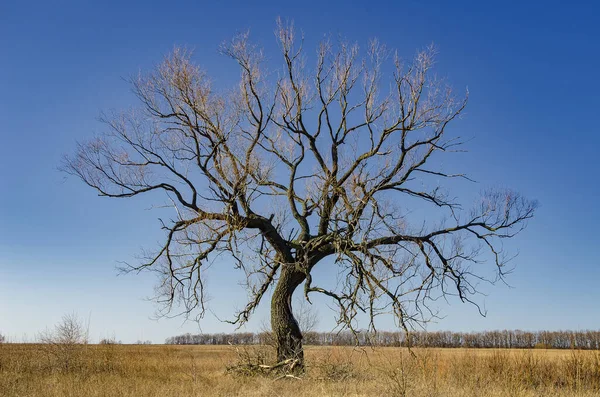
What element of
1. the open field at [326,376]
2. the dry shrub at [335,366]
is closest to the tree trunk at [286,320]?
the dry shrub at [335,366]

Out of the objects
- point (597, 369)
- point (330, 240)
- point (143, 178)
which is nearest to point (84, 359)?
point (143, 178)

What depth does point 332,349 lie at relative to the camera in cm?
1457

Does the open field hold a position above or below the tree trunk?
below

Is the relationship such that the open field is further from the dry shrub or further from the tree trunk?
the tree trunk

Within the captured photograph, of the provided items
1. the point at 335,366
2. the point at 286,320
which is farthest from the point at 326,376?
the point at 286,320

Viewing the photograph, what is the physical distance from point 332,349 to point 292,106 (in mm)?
6967

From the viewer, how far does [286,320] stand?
47.6 ft

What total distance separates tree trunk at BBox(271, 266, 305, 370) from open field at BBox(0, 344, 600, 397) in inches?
23.1

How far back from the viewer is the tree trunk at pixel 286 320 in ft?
46.7

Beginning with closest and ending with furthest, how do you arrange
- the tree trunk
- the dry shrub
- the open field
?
the open field
the dry shrub
the tree trunk

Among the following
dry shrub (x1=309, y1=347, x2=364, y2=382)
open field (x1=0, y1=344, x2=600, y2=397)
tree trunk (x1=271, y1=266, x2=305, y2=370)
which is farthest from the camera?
tree trunk (x1=271, y1=266, x2=305, y2=370)

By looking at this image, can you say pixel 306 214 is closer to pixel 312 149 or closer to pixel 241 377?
pixel 312 149

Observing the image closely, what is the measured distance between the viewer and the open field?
11422 mm

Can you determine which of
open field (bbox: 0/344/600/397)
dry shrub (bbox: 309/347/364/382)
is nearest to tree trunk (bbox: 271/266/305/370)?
dry shrub (bbox: 309/347/364/382)
